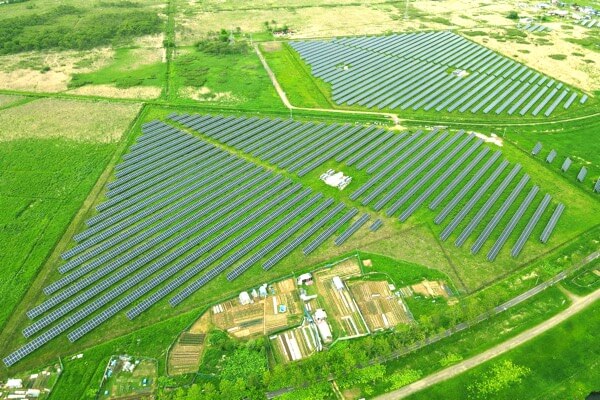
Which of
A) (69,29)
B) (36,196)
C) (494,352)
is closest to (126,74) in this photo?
(69,29)

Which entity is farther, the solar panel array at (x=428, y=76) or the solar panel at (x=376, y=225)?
the solar panel array at (x=428, y=76)

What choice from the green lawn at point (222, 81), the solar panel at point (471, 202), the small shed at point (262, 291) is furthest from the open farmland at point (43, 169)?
the solar panel at point (471, 202)

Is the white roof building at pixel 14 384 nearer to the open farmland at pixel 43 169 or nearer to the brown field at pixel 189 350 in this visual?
the open farmland at pixel 43 169

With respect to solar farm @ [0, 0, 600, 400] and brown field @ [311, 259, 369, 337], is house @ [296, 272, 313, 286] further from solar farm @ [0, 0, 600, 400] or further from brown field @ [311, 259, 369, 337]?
brown field @ [311, 259, 369, 337]

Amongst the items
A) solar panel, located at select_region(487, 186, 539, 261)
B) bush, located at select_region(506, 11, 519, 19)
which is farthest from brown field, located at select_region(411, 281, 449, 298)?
bush, located at select_region(506, 11, 519, 19)

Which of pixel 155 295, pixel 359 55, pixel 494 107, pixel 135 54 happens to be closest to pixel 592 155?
pixel 494 107

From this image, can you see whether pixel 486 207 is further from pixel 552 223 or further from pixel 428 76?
pixel 428 76
